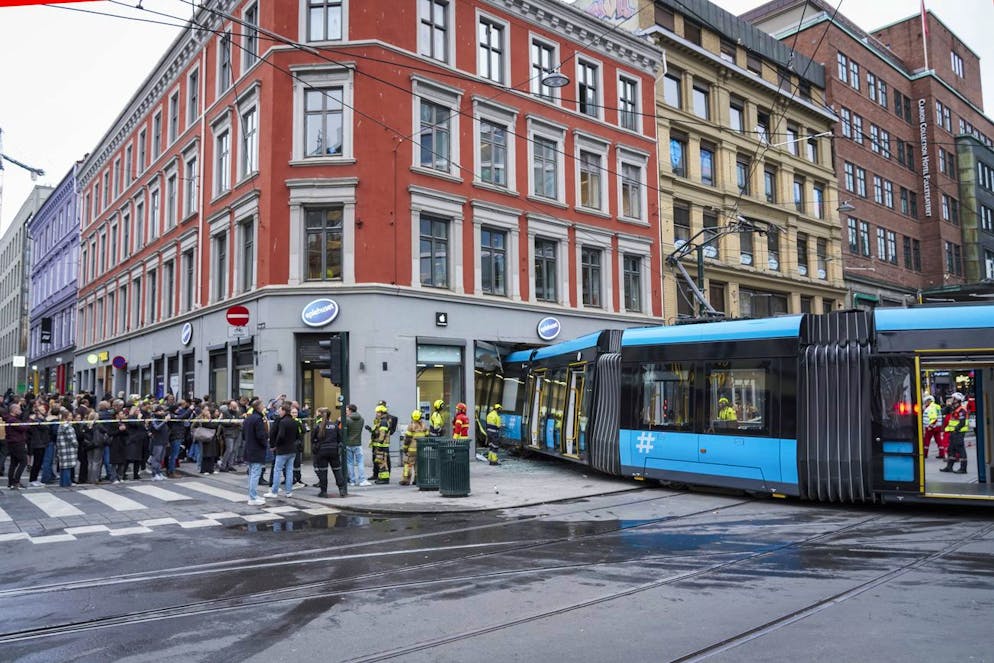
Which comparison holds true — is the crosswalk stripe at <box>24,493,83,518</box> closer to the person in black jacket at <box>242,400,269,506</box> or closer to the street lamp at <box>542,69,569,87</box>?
the person in black jacket at <box>242,400,269,506</box>

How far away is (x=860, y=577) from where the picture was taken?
296 inches

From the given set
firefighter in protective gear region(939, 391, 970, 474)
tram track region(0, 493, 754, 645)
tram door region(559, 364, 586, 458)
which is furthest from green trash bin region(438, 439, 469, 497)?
firefighter in protective gear region(939, 391, 970, 474)

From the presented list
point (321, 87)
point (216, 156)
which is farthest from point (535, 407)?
point (216, 156)

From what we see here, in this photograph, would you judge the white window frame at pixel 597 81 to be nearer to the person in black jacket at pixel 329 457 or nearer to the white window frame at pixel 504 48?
the white window frame at pixel 504 48

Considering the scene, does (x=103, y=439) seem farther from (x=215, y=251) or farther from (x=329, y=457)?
(x=215, y=251)

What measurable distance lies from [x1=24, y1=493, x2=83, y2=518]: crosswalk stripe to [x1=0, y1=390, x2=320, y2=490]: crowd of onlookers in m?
1.45

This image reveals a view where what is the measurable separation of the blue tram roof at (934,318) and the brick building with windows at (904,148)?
30.2 metres

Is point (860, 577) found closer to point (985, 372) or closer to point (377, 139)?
point (985, 372)

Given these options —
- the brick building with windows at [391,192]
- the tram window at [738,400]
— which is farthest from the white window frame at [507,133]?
the tram window at [738,400]

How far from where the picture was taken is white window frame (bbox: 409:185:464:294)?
2248 cm

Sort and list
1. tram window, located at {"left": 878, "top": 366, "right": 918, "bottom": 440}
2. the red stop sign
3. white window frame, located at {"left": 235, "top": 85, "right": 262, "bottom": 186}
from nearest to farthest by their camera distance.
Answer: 1. tram window, located at {"left": 878, "top": 366, "right": 918, "bottom": 440}
2. the red stop sign
3. white window frame, located at {"left": 235, "top": 85, "right": 262, "bottom": 186}

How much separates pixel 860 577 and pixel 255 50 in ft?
71.8

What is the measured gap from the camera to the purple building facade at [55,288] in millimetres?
45625

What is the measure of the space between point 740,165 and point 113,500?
29315 mm
